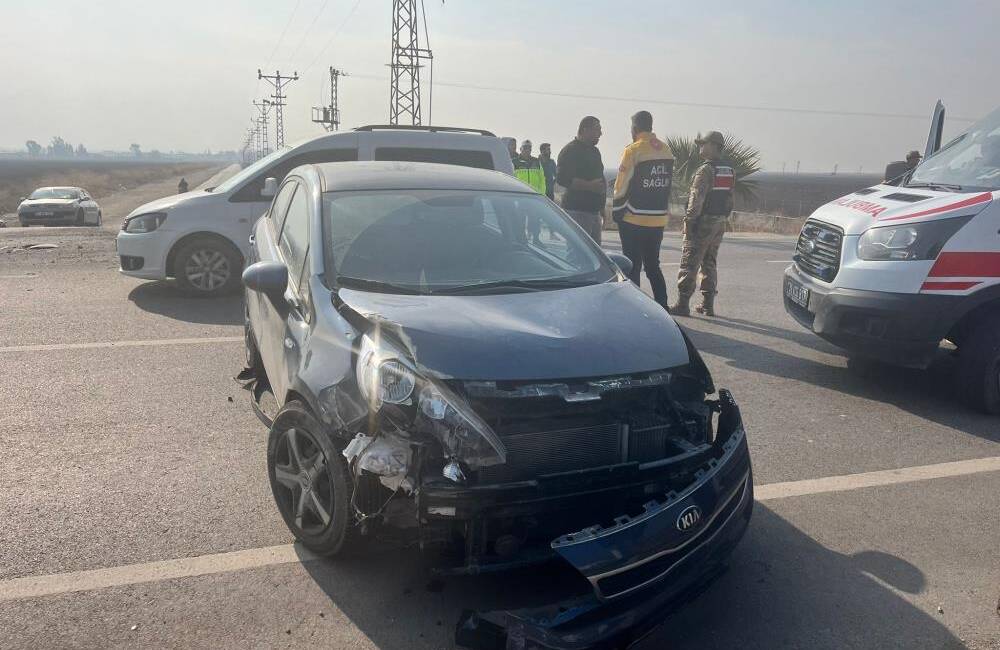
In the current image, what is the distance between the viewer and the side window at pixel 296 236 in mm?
4145

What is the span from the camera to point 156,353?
645 centimetres

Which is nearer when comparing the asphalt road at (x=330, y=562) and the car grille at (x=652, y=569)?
the car grille at (x=652, y=569)

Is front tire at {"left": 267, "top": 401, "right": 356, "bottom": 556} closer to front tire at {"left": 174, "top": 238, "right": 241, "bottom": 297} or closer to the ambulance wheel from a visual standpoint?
the ambulance wheel

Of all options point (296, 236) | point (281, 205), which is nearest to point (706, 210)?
point (281, 205)

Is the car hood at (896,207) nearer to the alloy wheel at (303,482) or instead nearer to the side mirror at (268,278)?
the side mirror at (268,278)

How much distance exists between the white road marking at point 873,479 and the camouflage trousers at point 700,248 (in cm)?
379

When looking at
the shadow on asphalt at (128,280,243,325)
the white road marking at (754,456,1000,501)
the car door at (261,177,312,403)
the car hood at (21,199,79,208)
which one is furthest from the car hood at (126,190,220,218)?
the car hood at (21,199,79,208)

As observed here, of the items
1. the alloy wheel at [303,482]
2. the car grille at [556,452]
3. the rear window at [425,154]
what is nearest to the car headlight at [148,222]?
the rear window at [425,154]

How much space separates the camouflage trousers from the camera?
8180 millimetres

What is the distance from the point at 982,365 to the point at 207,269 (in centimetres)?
714

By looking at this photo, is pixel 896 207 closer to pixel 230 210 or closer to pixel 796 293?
pixel 796 293

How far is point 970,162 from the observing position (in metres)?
6.02

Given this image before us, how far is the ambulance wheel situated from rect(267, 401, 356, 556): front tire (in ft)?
14.7

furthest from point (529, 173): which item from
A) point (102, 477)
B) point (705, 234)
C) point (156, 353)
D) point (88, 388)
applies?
point (102, 477)
